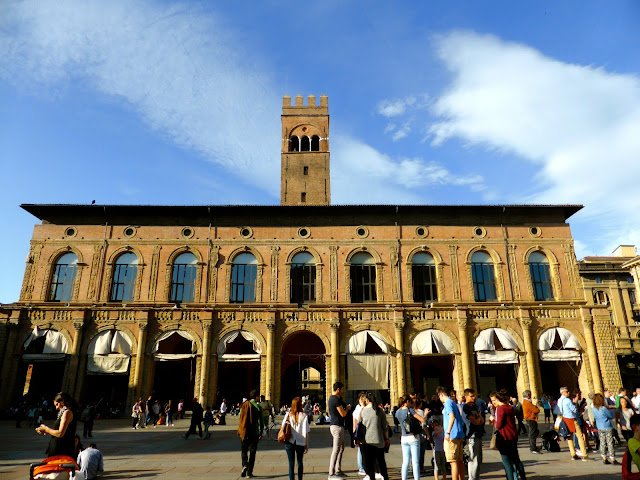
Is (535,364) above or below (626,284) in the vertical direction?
below

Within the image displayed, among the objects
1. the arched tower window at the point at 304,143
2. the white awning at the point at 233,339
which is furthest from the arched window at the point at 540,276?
the arched tower window at the point at 304,143

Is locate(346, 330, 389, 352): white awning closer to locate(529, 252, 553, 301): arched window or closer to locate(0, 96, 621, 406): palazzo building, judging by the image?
locate(0, 96, 621, 406): palazzo building

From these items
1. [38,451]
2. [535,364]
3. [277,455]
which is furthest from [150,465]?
[535,364]

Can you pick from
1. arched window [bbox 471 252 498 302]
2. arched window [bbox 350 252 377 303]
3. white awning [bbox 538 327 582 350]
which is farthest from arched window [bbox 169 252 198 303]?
white awning [bbox 538 327 582 350]

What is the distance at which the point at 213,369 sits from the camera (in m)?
28.0

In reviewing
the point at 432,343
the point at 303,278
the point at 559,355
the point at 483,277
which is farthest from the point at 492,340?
the point at 303,278

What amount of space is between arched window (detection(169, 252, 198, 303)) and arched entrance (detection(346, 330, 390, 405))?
11817 millimetres

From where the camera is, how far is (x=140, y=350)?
27.8m

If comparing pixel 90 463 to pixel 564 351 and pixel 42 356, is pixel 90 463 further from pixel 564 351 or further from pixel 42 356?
pixel 564 351

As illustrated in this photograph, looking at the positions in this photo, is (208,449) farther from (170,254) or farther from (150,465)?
(170,254)

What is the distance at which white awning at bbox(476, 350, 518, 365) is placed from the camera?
28.0 metres

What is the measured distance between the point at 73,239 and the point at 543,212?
34.3 metres

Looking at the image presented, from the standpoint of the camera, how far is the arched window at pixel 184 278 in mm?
31719

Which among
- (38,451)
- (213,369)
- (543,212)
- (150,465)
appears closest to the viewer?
(150,465)
